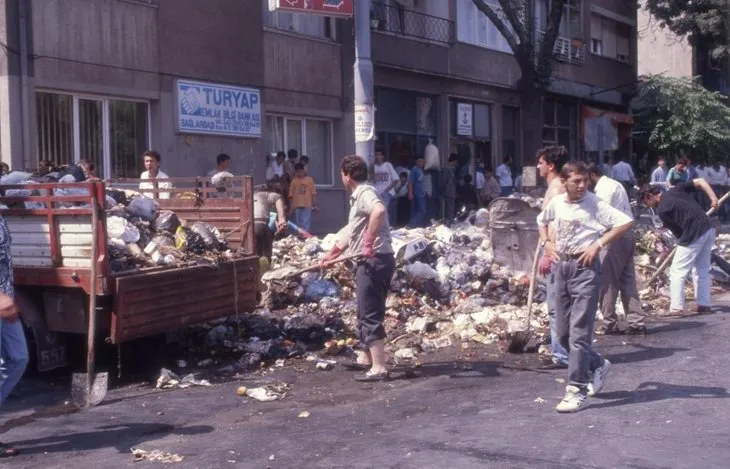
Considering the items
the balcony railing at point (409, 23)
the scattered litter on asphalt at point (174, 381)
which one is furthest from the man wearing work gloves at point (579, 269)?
the balcony railing at point (409, 23)

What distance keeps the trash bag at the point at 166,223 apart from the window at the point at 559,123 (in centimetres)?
2105

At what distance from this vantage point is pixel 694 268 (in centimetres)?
1132

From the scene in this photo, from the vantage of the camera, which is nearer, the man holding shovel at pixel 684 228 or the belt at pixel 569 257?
the belt at pixel 569 257

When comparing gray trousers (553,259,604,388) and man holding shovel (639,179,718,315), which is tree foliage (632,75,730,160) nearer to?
man holding shovel (639,179,718,315)

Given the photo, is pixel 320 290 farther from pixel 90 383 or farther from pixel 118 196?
pixel 90 383

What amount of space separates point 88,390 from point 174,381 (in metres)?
0.99

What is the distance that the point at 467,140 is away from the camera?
25688 millimetres

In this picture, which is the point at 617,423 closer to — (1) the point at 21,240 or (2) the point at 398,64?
(1) the point at 21,240

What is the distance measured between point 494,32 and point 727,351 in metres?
18.6

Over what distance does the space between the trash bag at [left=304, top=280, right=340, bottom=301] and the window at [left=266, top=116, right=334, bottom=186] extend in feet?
24.1

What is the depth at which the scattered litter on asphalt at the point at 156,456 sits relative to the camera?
608 cm

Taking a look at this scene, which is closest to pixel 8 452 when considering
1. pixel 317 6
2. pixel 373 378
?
pixel 373 378

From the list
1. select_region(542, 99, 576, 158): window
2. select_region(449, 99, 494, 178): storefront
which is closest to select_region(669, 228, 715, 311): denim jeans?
select_region(449, 99, 494, 178): storefront

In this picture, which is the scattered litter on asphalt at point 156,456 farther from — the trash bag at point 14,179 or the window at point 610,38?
the window at point 610,38
